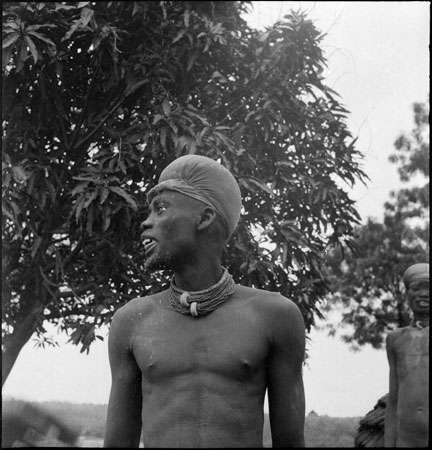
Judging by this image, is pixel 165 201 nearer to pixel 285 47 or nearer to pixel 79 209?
pixel 79 209

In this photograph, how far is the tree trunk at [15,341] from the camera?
31.6 ft

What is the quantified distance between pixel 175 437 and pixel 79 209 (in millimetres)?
5487

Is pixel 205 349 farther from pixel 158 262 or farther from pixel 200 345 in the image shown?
pixel 158 262

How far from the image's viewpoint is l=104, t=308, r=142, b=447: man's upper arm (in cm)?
273

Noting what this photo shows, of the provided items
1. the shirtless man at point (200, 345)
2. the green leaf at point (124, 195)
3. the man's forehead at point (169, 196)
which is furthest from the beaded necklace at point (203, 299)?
the green leaf at point (124, 195)

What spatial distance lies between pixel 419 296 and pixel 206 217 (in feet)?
8.62

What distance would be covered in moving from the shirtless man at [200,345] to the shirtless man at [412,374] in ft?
8.15

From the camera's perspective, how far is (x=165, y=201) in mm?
2783

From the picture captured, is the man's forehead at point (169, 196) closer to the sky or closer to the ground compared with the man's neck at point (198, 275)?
closer to the sky

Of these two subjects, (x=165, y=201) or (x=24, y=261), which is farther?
(x=24, y=261)

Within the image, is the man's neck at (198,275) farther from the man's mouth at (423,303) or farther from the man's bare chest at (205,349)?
the man's mouth at (423,303)

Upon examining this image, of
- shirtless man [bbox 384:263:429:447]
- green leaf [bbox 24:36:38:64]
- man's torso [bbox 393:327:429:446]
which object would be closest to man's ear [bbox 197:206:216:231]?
shirtless man [bbox 384:263:429:447]

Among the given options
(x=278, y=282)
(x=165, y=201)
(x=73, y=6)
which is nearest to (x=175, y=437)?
(x=165, y=201)

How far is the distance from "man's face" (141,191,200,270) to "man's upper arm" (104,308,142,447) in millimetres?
257
